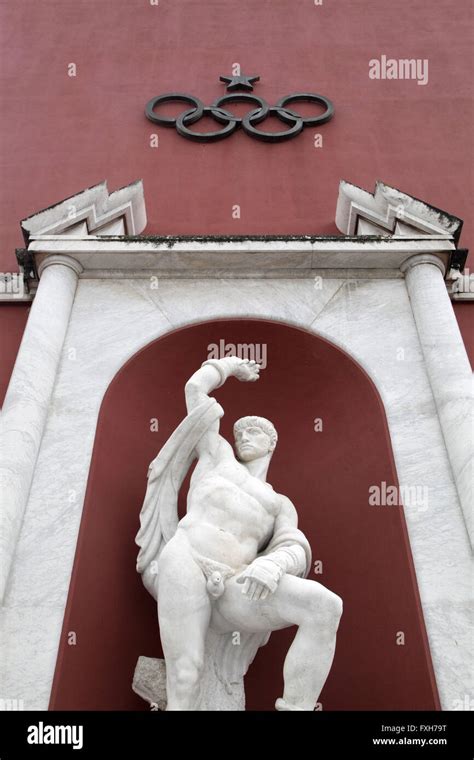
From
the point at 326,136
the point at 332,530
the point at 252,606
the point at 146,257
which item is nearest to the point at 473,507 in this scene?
the point at 332,530

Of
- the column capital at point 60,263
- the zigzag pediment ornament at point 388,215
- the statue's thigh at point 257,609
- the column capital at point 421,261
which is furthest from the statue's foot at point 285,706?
the zigzag pediment ornament at point 388,215

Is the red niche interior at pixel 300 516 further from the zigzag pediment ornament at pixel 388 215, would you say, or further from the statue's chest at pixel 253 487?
the zigzag pediment ornament at pixel 388 215

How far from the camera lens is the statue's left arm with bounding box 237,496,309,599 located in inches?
208

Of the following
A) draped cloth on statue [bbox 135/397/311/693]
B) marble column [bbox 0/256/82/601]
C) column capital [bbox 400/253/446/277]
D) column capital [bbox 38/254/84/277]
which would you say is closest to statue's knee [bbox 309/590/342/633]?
draped cloth on statue [bbox 135/397/311/693]

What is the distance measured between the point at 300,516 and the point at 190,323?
1.74 metres

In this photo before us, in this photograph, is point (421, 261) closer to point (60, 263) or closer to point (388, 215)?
point (388, 215)

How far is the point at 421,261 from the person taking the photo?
8.02 metres

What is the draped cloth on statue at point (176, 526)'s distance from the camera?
5.75m

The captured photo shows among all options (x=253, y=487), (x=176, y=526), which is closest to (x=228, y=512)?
(x=253, y=487)

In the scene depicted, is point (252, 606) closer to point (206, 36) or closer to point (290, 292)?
point (290, 292)

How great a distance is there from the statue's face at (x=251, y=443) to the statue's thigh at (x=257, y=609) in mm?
1177

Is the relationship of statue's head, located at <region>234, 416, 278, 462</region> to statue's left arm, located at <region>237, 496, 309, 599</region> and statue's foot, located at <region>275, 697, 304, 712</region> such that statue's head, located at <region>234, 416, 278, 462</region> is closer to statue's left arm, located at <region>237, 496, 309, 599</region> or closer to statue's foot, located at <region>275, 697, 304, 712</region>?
statue's left arm, located at <region>237, 496, 309, 599</region>

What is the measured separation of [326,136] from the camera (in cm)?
1003
